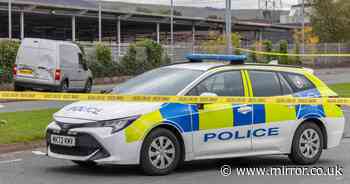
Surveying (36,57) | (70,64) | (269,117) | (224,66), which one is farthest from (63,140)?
(70,64)

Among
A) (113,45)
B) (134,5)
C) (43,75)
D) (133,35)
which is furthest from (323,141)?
(133,35)

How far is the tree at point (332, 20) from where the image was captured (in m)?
58.2

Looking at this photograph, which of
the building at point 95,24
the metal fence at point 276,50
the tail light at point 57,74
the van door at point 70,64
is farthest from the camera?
the building at point 95,24

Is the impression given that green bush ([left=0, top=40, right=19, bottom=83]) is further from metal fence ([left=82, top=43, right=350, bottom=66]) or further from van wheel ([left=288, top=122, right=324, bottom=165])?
van wheel ([left=288, top=122, right=324, bottom=165])

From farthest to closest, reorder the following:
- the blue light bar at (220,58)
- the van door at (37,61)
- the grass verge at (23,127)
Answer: the van door at (37,61)
the grass verge at (23,127)
the blue light bar at (220,58)

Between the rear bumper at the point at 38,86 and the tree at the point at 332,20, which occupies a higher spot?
the tree at the point at 332,20

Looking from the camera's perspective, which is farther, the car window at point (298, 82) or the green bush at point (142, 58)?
the green bush at point (142, 58)

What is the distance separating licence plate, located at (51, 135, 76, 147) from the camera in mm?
8948

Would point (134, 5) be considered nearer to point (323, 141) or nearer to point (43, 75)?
point (43, 75)

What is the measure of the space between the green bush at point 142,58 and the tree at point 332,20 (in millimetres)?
22757

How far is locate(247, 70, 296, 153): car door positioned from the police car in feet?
0.05

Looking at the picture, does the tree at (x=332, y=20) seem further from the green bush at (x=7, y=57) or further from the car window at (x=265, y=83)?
the car window at (x=265, y=83)

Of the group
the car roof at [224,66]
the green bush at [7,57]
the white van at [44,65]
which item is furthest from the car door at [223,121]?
the green bush at [7,57]

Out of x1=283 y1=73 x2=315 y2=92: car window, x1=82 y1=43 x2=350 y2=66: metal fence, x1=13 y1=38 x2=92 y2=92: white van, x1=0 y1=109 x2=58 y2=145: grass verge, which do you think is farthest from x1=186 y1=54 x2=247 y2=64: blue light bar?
x1=82 y1=43 x2=350 y2=66: metal fence
